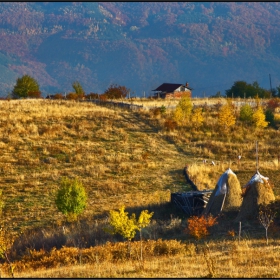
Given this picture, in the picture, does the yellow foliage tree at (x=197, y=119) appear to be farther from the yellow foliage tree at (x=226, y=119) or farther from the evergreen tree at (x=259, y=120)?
the evergreen tree at (x=259, y=120)

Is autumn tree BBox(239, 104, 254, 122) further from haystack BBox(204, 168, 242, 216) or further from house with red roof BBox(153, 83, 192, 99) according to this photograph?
haystack BBox(204, 168, 242, 216)

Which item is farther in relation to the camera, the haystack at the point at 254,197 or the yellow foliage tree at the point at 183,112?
the yellow foliage tree at the point at 183,112

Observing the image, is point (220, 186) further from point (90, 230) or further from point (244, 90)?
point (244, 90)

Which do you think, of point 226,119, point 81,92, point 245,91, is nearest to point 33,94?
point 81,92

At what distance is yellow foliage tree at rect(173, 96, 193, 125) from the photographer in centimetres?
8300

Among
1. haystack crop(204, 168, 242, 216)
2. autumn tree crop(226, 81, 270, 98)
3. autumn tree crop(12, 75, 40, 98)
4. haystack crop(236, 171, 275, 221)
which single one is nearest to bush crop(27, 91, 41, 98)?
autumn tree crop(12, 75, 40, 98)

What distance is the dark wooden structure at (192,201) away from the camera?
44844 millimetres

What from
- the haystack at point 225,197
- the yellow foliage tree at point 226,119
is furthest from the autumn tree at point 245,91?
the haystack at point 225,197

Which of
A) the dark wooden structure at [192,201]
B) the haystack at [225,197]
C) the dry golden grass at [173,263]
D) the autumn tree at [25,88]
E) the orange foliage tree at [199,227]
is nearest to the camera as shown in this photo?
the dry golden grass at [173,263]

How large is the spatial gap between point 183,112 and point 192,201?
40.3 meters

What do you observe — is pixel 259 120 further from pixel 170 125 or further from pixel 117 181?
pixel 117 181

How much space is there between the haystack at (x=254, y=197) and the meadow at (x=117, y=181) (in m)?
0.97

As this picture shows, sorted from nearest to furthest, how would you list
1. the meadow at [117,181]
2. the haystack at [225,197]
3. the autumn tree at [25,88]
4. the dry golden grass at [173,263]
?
the dry golden grass at [173,263] < the meadow at [117,181] < the haystack at [225,197] < the autumn tree at [25,88]

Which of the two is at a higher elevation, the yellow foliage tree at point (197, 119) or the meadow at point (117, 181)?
the yellow foliage tree at point (197, 119)
